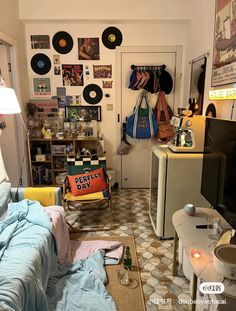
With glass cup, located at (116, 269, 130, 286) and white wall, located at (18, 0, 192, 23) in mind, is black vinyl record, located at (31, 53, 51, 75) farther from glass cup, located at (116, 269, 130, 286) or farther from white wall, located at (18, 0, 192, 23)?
glass cup, located at (116, 269, 130, 286)

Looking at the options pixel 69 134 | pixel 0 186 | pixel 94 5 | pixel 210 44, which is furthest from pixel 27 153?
pixel 210 44

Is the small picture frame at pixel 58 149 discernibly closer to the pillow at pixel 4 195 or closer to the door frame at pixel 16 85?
the door frame at pixel 16 85

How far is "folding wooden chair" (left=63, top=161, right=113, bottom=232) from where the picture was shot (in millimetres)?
2679

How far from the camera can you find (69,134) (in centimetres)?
366

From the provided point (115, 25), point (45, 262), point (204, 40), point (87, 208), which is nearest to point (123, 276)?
point (45, 262)

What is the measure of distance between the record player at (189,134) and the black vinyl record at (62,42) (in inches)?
81.7

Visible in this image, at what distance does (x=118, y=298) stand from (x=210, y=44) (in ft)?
8.09

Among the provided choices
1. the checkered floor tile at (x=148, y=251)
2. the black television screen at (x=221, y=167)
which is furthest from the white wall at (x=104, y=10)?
the checkered floor tile at (x=148, y=251)

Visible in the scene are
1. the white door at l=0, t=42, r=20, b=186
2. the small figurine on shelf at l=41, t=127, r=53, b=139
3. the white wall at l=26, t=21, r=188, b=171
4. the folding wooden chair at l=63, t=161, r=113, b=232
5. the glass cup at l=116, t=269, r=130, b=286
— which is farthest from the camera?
the small figurine on shelf at l=41, t=127, r=53, b=139

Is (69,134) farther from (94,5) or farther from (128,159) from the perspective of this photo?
(94,5)

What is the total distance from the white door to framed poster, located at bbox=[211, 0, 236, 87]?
2426 millimetres

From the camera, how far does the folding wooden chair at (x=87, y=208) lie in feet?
8.79

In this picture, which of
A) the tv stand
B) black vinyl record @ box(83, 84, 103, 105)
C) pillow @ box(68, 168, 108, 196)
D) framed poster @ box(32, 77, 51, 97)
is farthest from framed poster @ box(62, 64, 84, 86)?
the tv stand

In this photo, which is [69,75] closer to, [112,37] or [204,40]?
[112,37]
